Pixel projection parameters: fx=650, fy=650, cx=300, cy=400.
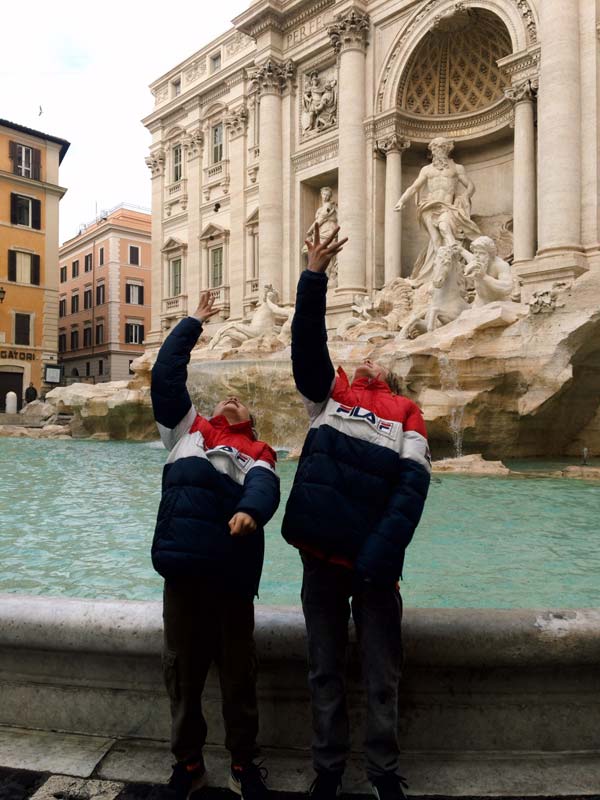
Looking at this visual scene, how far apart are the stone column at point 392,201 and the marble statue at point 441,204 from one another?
0.96 metres

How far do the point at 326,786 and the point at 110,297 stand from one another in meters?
43.8

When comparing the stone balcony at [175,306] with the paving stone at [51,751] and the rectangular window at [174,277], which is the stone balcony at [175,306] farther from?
the paving stone at [51,751]

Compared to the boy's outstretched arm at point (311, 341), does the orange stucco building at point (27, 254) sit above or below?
above

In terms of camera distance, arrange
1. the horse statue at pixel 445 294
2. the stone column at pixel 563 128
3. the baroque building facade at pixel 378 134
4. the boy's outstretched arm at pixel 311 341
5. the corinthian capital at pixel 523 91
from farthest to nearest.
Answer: the corinthian capital at pixel 523 91 < the baroque building facade at pixel 378 134 < the stone column at pixel 563 128 < the horse statue at pixel 445 294 < the boy's outstretched arm at pixel 311 341

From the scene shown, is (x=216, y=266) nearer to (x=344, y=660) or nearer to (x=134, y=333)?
(x=134, y=333)

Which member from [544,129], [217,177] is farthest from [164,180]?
[544,129]

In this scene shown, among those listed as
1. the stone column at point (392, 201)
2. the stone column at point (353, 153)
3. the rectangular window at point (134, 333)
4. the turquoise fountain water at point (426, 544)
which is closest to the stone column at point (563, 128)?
the stone column at point (392, 201)

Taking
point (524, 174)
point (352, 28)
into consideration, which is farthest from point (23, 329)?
point (524, 174)

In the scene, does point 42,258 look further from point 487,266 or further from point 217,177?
point 487,266

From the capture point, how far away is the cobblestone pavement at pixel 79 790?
1.80 meters

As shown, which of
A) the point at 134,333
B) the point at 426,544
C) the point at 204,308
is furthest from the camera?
the point at 134,333

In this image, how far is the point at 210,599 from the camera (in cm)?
194

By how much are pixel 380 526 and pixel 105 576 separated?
2.39 metres

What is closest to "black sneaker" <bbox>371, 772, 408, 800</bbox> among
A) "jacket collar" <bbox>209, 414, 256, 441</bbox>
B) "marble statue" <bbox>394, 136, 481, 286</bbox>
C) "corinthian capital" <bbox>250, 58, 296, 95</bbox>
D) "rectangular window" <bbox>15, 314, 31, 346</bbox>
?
"jacket collar" <bbox>209, 414, 256, 441</bbox>
